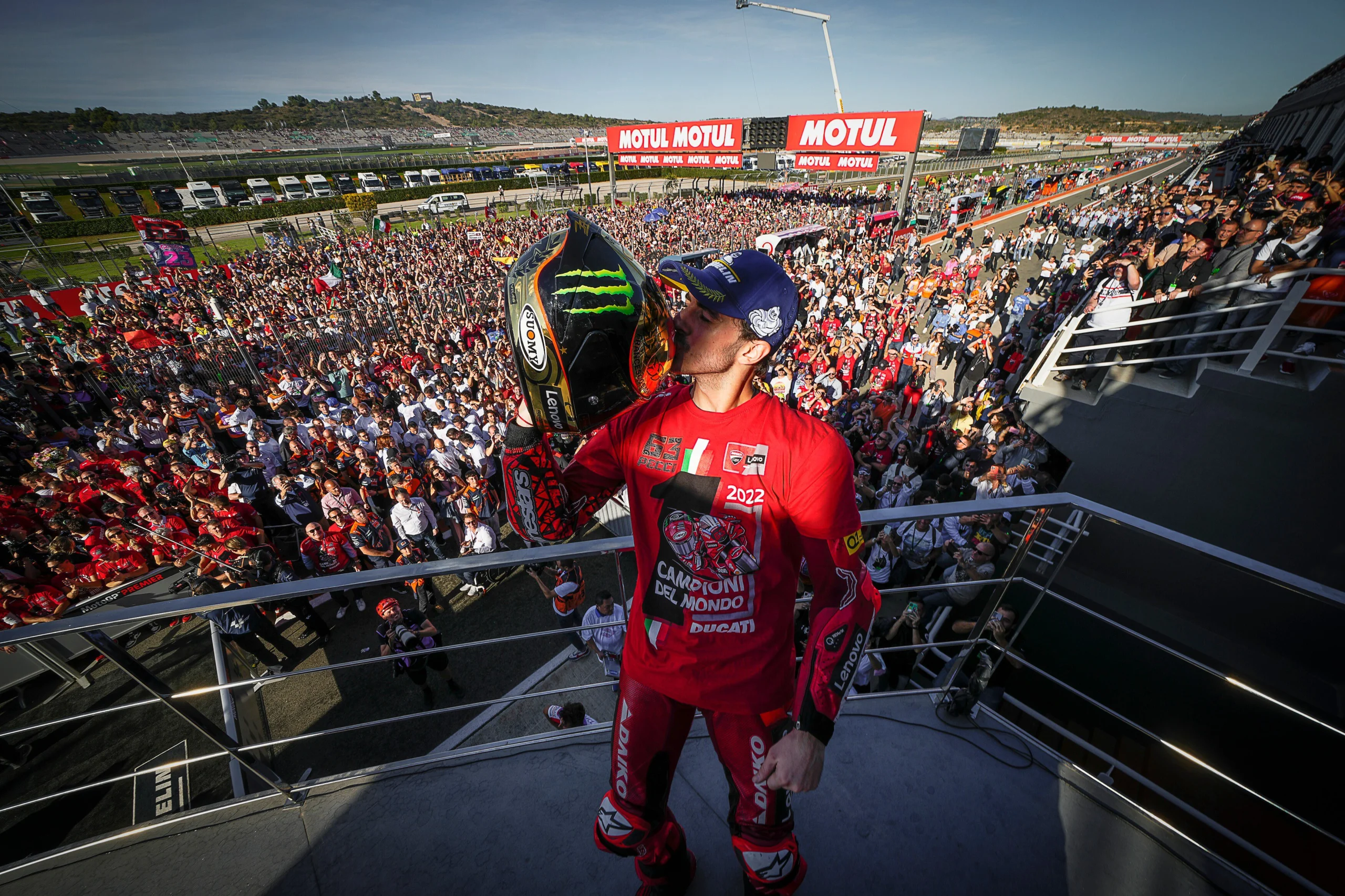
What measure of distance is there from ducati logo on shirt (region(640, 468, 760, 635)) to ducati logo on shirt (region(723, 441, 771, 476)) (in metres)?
0.09

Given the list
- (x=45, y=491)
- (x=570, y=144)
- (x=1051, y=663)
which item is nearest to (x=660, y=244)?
(x=45, y=491)

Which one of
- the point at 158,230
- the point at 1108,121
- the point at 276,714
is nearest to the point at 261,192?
the point at 158,230

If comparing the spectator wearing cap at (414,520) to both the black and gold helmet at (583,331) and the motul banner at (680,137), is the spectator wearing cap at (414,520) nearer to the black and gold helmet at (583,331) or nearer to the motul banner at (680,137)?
the black and gold helmet at (583,331)

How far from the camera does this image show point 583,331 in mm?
1732

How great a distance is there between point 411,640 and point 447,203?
5452cm

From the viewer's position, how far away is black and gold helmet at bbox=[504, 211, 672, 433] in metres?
1.74

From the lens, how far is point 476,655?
260 inches

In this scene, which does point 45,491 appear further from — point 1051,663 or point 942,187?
point 942,187

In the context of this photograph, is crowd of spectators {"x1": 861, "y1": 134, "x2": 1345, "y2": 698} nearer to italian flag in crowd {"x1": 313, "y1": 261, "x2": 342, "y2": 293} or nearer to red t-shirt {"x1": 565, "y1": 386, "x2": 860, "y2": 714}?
red t-shirt {"x1": 565, "y1": 386, "x2": 860, "y2": 714}

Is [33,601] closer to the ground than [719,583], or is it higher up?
closer to the ground

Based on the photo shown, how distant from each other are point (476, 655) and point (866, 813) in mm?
5478

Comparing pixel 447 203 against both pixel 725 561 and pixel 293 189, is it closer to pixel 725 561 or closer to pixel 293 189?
pixel 293 189

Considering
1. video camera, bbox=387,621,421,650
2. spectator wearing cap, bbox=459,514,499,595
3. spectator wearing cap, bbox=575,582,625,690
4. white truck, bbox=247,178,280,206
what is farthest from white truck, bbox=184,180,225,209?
spectator wearing cap, bbox=575,582,625,690

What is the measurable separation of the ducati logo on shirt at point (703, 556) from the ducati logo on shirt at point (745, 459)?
0.30 ft
